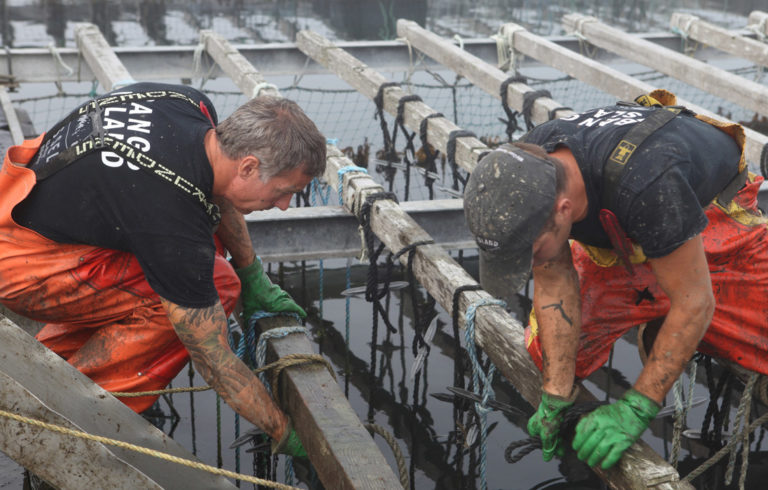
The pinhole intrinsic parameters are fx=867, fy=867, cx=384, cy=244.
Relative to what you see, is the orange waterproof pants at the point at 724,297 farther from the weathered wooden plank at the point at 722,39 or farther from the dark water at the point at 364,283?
the weathered wooden plank at the point at 722,39

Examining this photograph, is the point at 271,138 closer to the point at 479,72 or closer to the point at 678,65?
the point at 479,72

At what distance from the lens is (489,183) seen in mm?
2928

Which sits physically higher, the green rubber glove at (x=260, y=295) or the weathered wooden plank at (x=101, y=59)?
the weathered wooden plank at (x=101, y=59)

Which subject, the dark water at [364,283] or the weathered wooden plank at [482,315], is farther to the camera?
the dark water at [364,283]

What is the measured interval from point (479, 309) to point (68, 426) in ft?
5.67

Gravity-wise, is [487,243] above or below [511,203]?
below

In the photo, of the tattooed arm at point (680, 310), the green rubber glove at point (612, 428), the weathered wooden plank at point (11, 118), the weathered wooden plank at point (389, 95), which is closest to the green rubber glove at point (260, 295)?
the green rubber glove at point (612, 428)

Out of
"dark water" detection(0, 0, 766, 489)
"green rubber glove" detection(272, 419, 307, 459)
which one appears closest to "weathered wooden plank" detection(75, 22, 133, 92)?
"dark water" detection(0, 0, 766, 489)

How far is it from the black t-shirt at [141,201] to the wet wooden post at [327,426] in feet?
1.59

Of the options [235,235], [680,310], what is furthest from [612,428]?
[235,235]

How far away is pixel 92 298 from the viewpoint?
3434mm

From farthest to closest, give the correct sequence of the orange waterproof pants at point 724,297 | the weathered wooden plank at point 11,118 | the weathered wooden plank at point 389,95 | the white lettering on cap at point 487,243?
1. the weathered wooden plank at point 11,118
2. the weathered wooden plank at point 389,95
3. the orange waterproof pants at point 724,297
4. the white lettering on cap at point 487,243

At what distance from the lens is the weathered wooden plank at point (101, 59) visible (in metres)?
6.64

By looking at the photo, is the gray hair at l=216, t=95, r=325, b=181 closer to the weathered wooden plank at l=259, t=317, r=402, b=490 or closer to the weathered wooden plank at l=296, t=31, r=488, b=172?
the weathered wooden plank at l=259, t=317, r=402, b=490
